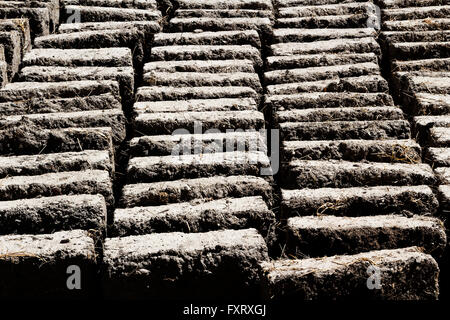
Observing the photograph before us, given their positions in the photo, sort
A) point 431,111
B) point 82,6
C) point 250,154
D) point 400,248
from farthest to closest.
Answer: point 82,6, point 431,111, point 250,154, point 400,248

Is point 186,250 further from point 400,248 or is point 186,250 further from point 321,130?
point 321,130

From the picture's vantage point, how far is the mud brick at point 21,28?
2980 mm

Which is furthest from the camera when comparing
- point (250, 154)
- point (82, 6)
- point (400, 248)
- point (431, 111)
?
point (82, 6)

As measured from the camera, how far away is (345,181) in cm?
232

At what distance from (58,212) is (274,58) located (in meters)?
1.43

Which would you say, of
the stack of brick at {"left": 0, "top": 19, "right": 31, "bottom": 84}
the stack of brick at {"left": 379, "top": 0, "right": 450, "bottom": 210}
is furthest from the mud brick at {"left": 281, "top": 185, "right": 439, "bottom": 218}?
the stack of brick at {"left": 0, "top": 19, "right": 31, "bottom": 84}

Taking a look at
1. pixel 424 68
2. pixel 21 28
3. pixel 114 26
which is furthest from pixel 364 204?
pixel 21 28

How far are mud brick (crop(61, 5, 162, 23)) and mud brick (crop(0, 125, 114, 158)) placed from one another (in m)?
1.05

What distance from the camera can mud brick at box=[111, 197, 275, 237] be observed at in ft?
6.86

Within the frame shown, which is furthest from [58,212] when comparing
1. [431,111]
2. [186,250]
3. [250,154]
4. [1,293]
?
[431,111]

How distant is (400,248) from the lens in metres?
A: 2.05

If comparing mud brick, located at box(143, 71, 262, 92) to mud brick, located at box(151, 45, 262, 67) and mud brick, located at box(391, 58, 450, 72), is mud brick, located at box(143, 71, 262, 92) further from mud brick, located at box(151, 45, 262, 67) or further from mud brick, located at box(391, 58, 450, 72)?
mud brick, located at box(391, 58, 450, 72)

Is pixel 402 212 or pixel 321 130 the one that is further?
pixel 321 130

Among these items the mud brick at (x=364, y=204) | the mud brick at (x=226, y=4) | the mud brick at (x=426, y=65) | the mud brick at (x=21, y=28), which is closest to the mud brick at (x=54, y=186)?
the mud brick at (x=364, y=204)
